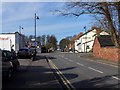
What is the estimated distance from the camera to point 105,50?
48.4 meters

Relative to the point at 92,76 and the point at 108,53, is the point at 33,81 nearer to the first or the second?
the point at 92,76

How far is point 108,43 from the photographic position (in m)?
58.5

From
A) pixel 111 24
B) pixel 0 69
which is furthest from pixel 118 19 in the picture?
pixel 0 69

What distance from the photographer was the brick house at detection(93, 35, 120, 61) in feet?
137

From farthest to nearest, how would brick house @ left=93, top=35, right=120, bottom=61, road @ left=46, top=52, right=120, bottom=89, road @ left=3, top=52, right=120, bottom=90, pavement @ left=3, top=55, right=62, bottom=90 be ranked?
brick house @ left=93, top=35, right=120, bottom=61, road @ left=46, top=52, right=120, bottom=89, road @ left=3, top=52, right=120, bottom=90, pavement @ left=3, top=55, right=62, bottom=90

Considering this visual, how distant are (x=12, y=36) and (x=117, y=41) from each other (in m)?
29.1

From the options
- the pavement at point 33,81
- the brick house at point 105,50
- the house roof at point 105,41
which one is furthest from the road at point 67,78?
the house roof at point 105,41

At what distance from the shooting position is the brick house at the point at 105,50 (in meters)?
41.8

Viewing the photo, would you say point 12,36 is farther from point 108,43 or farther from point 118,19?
point 118,19

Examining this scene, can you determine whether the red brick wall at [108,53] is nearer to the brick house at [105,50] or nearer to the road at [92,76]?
the brick house at [105,50]

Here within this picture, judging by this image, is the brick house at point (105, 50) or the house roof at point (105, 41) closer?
the brick house at point (105, 50)

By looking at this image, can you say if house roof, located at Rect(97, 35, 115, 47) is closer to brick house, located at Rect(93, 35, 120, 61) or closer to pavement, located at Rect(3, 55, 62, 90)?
brick house, located at Rect(93, 35, 120, 61)

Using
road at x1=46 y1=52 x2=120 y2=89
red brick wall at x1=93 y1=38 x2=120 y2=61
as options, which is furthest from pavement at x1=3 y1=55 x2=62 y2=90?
red brick wall at x1=93 y1=38 x2=120 y2=61

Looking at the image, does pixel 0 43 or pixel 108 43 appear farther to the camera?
pixel 108 43
